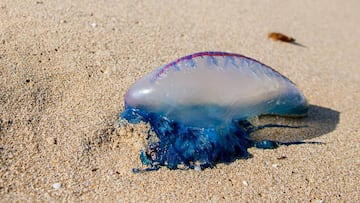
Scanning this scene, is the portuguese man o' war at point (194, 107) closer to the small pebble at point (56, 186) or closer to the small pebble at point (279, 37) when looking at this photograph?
the small pebble at point (56, 186)

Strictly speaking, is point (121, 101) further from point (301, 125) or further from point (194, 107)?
point (301, 125)

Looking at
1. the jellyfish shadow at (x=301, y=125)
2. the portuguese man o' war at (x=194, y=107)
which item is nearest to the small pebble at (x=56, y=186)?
the portuguese man o' war at (x=194, y=107)

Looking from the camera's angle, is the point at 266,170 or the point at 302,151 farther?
the point at 302,151

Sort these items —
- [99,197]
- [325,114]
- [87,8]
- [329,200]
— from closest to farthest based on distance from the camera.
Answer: [99,197]
[329,200]
[325,114]
[87,8]

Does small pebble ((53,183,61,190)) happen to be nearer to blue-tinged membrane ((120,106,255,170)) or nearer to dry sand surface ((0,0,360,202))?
dry sand surface ((0,0,360,202))

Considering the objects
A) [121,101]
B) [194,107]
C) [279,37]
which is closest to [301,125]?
[194,107]

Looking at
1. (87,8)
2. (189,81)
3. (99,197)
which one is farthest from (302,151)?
(87,8)

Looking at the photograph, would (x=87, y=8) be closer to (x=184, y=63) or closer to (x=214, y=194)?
(x=184, y=63)
